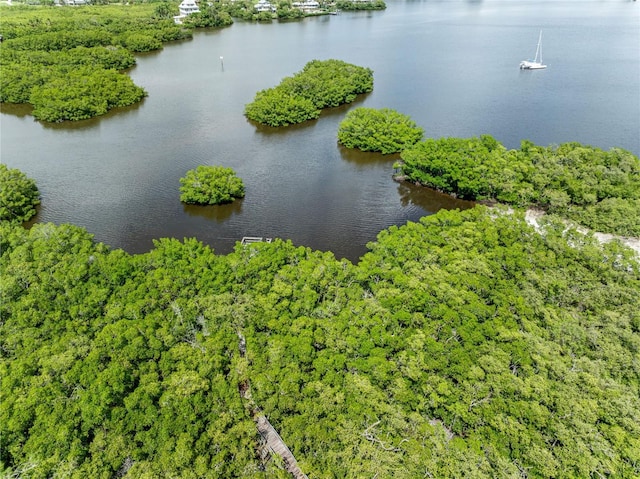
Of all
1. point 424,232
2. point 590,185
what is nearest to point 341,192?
point 424,232

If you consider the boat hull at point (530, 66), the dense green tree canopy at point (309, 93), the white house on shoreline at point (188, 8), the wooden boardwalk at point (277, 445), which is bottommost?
the wooden boardwalk at point (277, 445)

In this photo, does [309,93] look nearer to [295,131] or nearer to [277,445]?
[295,131]

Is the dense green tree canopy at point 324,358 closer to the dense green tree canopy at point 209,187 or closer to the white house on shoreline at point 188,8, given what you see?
the dense green tree canopy at point 209,187

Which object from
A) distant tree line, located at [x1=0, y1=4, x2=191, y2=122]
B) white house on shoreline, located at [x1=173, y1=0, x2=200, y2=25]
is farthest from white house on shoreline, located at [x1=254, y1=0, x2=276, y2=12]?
distant tree line, located at [x1=0, y1=4, x2=191, y2=122]

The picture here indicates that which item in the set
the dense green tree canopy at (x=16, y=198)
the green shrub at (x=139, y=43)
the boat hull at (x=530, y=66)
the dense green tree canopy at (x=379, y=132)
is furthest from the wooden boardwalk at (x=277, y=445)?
the green shrub at (x=139, y=43)

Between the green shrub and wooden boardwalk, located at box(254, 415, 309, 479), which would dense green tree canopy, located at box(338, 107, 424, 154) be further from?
the green shrub

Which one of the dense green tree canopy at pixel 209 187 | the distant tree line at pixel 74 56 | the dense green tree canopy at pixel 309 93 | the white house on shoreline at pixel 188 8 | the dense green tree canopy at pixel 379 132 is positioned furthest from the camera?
the white house on shoreline at pixel 188 8
